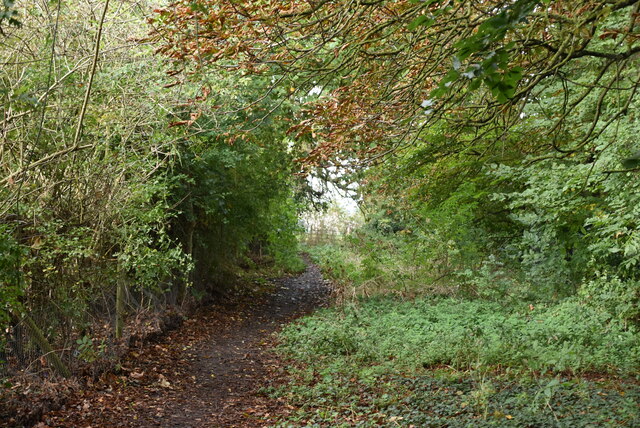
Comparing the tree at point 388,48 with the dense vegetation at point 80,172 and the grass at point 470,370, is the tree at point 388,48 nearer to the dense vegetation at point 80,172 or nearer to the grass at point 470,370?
the dense vegetation at point 80,172

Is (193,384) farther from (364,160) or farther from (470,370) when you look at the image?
(364,160)

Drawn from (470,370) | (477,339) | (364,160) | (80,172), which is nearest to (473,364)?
(470,370)

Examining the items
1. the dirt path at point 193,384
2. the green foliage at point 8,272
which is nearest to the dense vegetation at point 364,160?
the green foliage at point 8,272

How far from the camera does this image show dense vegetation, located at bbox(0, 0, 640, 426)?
490 centimetres

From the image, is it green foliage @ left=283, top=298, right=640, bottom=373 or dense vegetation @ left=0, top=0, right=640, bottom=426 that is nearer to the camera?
dense vegetation @ left=0, top=0, right=640, bottom=426

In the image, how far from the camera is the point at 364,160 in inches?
239

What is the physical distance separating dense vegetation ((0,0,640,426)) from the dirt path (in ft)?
1.97

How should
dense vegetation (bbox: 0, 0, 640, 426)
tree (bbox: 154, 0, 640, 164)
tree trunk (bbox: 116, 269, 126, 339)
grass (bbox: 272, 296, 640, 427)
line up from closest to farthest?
tree (bbox: 154, 0, 640, 164), dense vegetation (bbox: 0, 0, 640, 426), grass (bbox: 272, 296, 640, 427), tree trunk (bbox: 116, 269, 126, 339)

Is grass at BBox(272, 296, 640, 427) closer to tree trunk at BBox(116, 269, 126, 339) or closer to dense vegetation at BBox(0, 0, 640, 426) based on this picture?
dense vegetation at BBox(0, 0, 640, 426)

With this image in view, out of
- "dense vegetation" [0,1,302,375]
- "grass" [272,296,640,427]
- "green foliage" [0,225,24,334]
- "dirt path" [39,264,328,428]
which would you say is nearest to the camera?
"green foliage" [0,225,24,334]

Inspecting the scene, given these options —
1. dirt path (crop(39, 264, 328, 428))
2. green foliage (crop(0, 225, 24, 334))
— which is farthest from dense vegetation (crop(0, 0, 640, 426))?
dirt path (crop(39, 264, 328, 428))

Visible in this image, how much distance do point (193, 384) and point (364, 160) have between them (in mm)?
4396

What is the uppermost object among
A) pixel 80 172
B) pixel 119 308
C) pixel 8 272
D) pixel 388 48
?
pixel 388 48

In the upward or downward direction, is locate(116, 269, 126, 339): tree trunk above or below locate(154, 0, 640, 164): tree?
below
